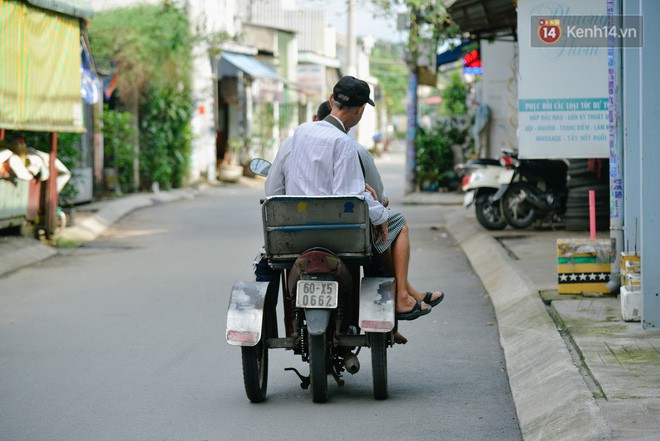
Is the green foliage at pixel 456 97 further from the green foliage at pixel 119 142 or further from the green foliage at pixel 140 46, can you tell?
the green foliage at pixel 119 142

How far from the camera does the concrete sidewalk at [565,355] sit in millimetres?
5477

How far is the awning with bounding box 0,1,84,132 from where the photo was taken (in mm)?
13742

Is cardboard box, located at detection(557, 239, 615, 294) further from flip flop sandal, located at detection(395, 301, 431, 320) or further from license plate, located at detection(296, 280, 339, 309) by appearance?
license plate, located at detection(296, 280, 339, 309)

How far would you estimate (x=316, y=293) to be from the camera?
6.44 meters

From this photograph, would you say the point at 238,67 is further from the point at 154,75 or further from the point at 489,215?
the point at 489,215

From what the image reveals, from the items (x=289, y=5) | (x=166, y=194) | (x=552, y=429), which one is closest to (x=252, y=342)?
(x=552, y=429)

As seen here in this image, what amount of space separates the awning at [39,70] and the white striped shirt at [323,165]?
25.0ft

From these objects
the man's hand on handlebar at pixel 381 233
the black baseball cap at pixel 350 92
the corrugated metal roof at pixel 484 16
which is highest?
the corrugated metal roof at pixel 484 16

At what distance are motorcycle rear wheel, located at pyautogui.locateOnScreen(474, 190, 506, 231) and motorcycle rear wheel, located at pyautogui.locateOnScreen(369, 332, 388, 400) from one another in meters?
10.2

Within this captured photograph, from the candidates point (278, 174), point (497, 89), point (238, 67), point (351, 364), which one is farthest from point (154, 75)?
point (351, 364)

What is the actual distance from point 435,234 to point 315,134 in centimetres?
1155

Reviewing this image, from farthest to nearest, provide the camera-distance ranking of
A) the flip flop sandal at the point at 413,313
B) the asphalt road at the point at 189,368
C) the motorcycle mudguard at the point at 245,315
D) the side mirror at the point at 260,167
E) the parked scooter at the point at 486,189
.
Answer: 1. the parked scooter at the point at 486,189
2. the side mirror at the point at 260,167
3. the flip flop sandal at the point at 413,313
4. the motorcycle mudguard at the point at 245,315
5. the asphalt road at the point at 189,368

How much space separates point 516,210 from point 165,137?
1360 centimetres

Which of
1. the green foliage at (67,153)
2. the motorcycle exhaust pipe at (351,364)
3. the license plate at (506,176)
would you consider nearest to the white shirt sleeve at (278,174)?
the motorcycle exhaust pipe at (351,364)
